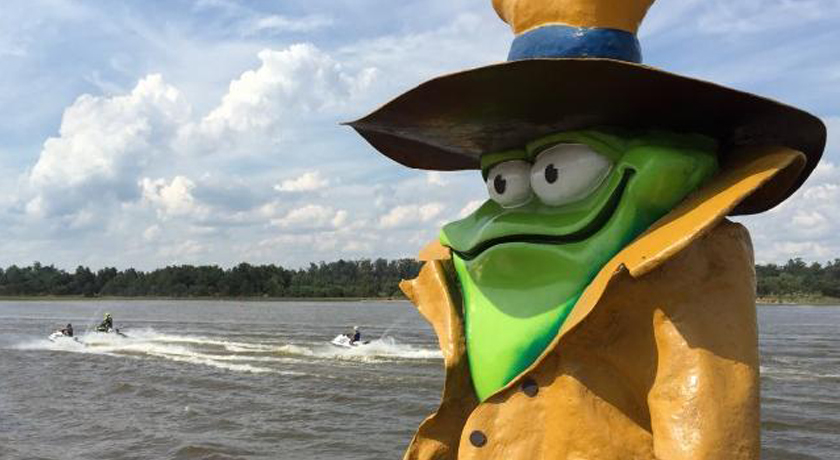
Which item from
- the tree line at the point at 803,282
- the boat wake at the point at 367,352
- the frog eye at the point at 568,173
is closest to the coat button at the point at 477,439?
the frog eye at the point at 568,173

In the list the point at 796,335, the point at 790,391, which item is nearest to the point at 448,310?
the point at 790,391

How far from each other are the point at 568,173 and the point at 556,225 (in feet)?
0.47

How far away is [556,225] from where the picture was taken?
2.07 m

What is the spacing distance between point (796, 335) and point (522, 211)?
1420 inches

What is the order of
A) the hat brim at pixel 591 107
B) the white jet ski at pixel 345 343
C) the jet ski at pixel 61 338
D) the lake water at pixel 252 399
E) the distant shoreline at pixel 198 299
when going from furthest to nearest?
the distant shoreline at pixel 198 299 → the jet ski at pixel 61 338 → the white jet ski at pixel 345 343 → the lake water at pixel 252 399 → the hat brim at pixel 591 107

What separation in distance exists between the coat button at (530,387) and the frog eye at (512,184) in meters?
0.50

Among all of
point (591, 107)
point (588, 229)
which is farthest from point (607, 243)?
point (591, 107)

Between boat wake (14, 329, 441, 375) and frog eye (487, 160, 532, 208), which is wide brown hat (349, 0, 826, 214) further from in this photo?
boat wake (14, 329, 441, 375)

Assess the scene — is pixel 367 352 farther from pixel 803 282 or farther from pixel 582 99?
pixel 803 282

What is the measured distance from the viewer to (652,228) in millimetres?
1909

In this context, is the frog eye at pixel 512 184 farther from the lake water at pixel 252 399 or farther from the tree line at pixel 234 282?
the tree line at pixel 234 282

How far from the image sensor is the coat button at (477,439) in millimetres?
2076

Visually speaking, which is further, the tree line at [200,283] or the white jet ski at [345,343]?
the tree line at [200,283]

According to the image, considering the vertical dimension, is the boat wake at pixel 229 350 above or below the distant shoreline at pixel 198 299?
below
